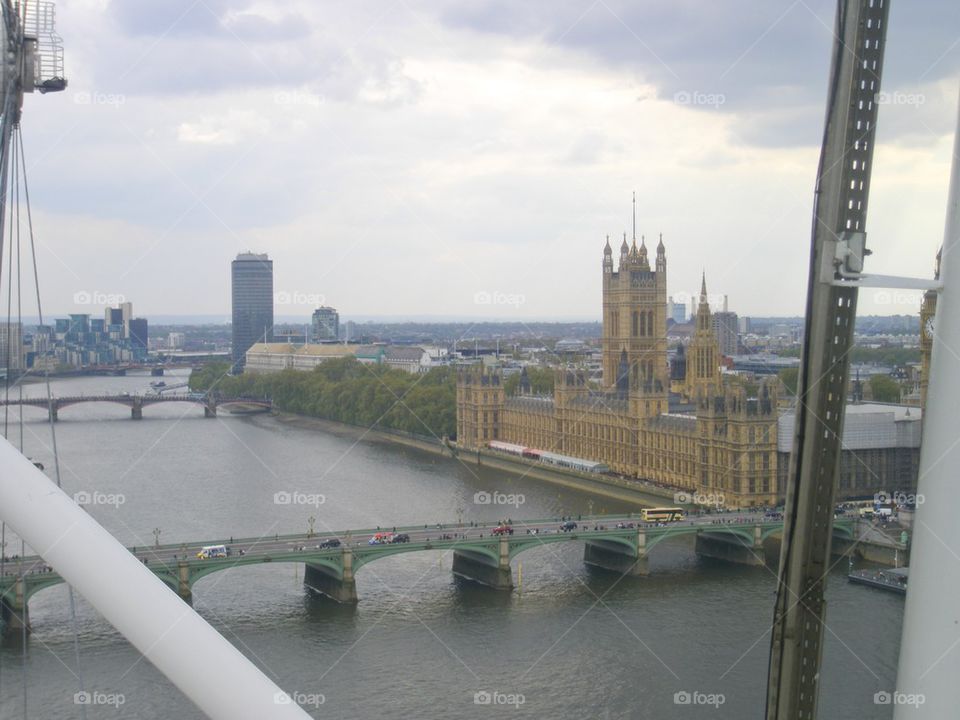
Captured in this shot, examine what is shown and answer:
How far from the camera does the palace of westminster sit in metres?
14.7

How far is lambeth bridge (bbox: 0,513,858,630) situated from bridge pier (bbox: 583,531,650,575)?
0.01 m

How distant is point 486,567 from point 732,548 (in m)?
3.00

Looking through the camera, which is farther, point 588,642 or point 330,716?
point 588,642

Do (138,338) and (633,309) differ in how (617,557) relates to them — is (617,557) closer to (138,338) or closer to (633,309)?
(633,309)

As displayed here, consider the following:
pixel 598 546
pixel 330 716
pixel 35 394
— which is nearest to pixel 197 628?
pixel 330 716

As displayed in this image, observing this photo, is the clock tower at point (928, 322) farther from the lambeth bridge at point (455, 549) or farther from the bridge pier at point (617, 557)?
the lambeth bridge at point (455, 549)

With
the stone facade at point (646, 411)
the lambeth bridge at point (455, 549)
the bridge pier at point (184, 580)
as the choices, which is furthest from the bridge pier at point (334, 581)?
the stone facade at point (646, 411)

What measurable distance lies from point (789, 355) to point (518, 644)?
69.9 ft

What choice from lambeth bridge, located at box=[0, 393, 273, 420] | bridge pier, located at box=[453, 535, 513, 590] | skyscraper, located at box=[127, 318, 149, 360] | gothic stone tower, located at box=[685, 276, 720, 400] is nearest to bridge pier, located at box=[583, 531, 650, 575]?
bridge pier, located at box=[453, 535, 513, 590]

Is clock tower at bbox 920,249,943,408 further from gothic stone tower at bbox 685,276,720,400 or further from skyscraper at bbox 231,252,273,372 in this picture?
skyscraper at bbox 231,252,273,372

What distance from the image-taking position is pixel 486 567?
1137 cm

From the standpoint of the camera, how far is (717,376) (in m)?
20.6

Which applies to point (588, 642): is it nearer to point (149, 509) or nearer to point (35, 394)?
point (149, 509)

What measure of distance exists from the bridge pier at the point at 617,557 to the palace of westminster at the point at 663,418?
277 cm
